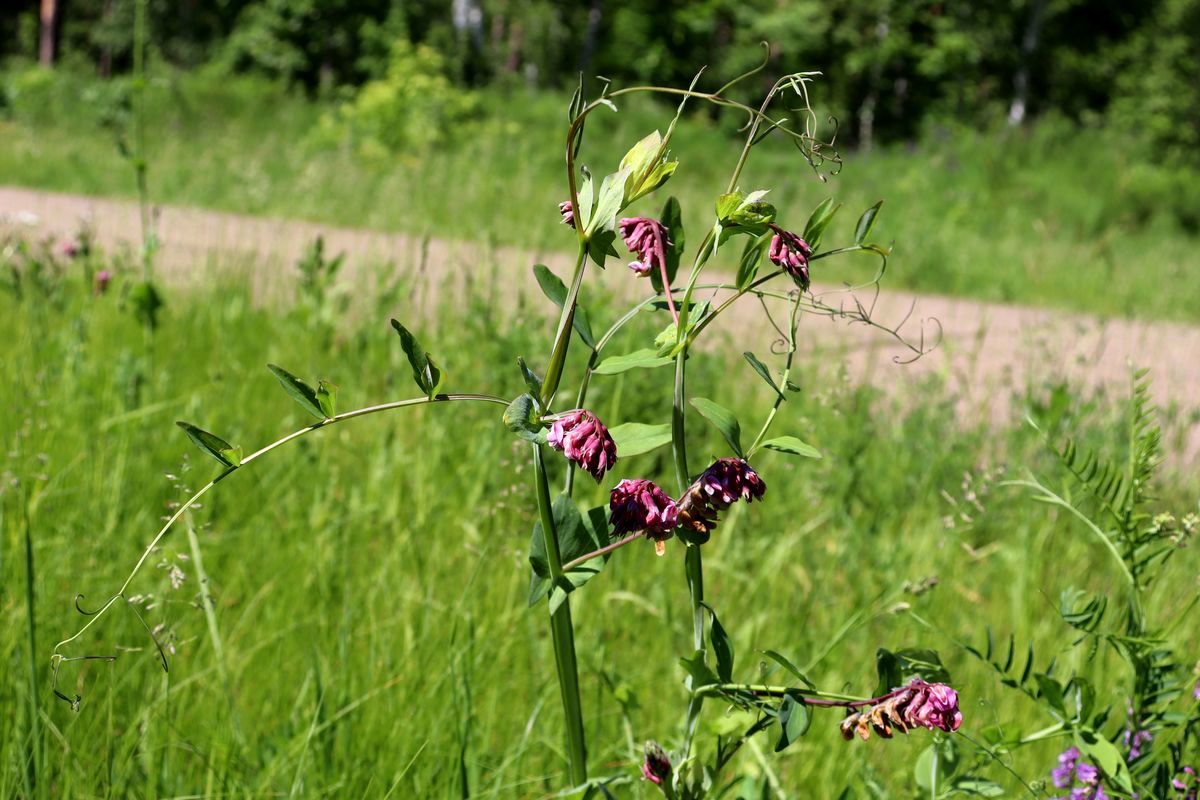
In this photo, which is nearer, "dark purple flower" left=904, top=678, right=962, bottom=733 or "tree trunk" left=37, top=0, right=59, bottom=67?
"dark purple flower" left=904, top=678, right=962, bottom=733

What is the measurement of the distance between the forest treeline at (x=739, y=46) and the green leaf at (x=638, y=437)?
51.9 feet

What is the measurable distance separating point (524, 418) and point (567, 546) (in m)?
0.13

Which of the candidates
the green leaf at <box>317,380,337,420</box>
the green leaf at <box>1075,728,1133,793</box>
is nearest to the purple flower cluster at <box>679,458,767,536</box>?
the green leaf at <box>317,380,337,420</box>

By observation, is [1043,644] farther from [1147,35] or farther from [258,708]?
[1147,35]

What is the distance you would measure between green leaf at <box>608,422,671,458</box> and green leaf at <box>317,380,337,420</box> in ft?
0.61

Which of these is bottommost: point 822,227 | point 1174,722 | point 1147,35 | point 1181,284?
point 1181,284

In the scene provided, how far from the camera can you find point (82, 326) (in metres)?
2.31

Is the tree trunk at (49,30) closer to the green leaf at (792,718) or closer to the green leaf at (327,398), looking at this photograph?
the green leaf at (327,398)

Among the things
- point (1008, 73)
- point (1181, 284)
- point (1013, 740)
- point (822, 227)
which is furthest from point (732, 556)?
point (1008, 73)

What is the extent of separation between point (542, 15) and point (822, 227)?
68.6ft

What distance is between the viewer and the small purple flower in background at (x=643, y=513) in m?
0.69

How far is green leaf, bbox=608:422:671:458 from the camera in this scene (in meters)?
0.76

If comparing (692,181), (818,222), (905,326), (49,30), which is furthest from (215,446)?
(49,30)

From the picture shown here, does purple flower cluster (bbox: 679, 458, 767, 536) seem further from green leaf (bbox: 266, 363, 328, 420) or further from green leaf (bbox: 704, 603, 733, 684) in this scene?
green leaf (bbox: 266, 363, 328, 420)
